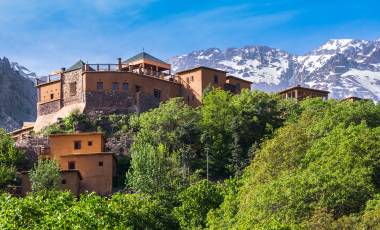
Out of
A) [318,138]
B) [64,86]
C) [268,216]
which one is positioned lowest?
[268,216]

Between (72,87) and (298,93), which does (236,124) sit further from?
(298,93)

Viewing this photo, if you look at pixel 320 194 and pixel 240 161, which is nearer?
pixel 320 194

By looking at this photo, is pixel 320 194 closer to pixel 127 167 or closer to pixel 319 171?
pixel 319 171

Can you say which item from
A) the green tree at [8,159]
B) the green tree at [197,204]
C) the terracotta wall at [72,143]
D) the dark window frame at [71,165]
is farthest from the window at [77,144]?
the green tree at [197,204]

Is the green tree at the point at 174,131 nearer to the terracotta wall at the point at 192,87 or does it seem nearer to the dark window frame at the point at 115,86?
the dark window frame at the point at 115,86

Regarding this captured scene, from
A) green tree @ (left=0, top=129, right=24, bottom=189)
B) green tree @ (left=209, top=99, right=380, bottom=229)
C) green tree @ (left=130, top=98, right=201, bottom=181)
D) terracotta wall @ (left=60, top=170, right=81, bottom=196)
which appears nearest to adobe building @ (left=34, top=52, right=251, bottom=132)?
green tree @ (left=130, top=98, right=201, bottom=181)

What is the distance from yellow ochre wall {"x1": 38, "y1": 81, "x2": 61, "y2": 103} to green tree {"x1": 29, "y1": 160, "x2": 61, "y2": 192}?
67.7 feet

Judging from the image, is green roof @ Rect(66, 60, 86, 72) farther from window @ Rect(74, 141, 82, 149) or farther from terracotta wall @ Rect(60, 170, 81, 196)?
terracotta wall @ Rect(60, 170, 81, 196)

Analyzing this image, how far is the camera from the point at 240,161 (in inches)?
3103

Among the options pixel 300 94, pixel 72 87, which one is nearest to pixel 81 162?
pixel 72 87

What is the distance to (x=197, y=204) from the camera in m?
64.6

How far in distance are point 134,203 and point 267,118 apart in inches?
993

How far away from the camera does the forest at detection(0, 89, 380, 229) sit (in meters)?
52.4

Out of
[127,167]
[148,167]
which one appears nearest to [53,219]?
[148,167]
